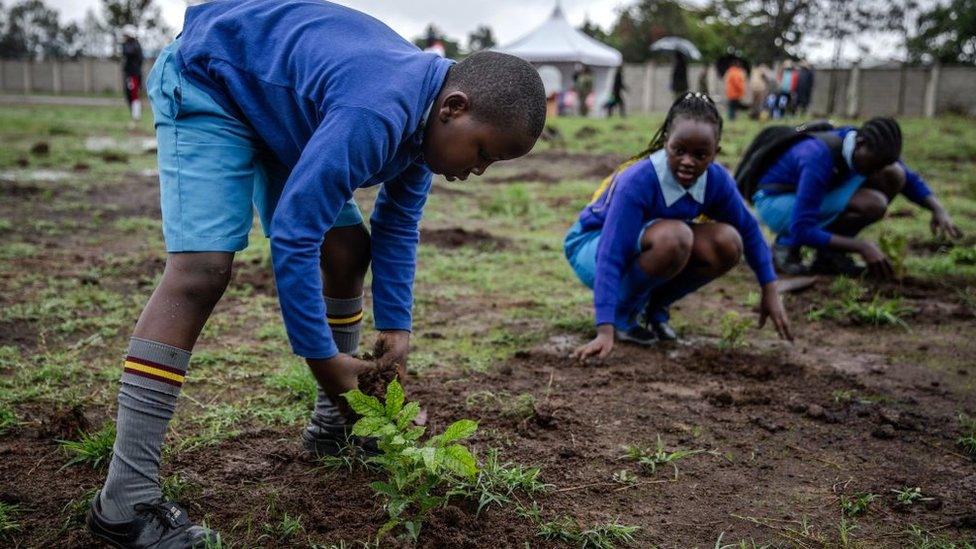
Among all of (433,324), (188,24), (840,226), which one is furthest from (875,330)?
(188,24)

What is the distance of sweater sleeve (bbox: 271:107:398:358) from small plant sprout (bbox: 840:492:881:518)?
158 cm

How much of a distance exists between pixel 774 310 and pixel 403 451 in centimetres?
223

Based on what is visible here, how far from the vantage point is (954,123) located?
1605cm

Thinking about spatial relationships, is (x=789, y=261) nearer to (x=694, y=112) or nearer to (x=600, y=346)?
(x=694, y=112)

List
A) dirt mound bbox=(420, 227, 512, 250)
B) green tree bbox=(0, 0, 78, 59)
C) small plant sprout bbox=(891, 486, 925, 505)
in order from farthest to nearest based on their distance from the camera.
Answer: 1. green tree bbox=(0, 0, 78, 59)
2. dirt mound bbox=(420, 227, 512, 250)
3. small plant sprout bbox=(891, 486, 925, 505)

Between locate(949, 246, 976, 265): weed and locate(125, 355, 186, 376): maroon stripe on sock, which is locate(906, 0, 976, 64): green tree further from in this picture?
locate(125, 355, 186, 376): maroon stripe on sock

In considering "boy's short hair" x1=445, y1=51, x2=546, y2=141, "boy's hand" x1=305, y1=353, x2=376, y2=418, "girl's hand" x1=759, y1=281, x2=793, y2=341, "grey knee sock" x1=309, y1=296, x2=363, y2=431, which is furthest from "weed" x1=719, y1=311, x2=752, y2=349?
"boy's hand" x1=305, y1=353, x2=376, y2=418

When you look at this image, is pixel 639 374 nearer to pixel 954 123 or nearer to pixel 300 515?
pixel 300 515

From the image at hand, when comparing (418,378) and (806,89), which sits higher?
(806,89)

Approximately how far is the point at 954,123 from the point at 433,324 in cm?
1576

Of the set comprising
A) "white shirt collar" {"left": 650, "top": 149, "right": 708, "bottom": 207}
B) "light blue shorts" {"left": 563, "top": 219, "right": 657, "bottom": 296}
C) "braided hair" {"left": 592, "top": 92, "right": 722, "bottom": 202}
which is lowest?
"light blue shorts" {"left": 563, "top": 219, "right": 657, "bottom": 296}

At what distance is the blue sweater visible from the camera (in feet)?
5.82

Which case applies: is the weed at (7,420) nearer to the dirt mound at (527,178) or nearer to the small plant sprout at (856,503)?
the small plant sprout at (856,503)

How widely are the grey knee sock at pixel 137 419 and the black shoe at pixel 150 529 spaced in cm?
2
